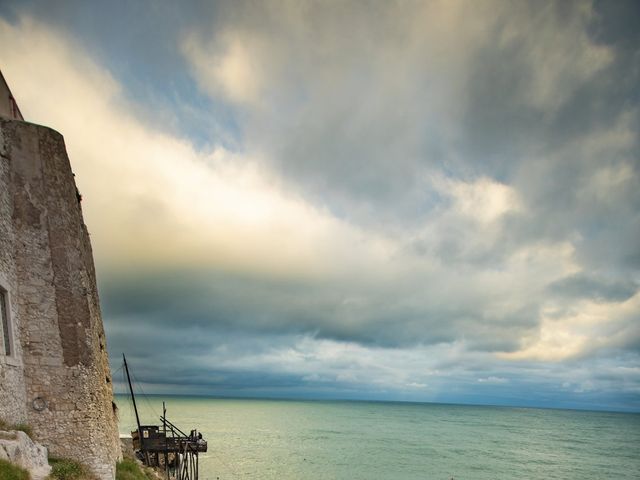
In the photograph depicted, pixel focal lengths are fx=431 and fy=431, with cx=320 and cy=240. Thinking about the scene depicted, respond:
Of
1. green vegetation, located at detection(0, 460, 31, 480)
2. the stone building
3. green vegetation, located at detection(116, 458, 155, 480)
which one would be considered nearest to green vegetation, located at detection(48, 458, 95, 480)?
the stone building

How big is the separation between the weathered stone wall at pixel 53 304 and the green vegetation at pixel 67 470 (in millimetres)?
296

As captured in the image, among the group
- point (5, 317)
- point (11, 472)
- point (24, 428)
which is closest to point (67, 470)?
point (24, 428)

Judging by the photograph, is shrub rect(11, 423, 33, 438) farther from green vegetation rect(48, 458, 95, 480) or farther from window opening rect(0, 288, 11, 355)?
window opening rect(0, 288, 11, 355)

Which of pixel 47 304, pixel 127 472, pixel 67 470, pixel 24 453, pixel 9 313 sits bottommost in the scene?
pixel 127 472

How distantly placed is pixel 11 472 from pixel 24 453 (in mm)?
1404

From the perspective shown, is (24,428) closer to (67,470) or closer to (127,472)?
(67,470)

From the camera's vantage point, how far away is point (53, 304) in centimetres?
1534

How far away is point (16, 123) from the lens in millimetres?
15641

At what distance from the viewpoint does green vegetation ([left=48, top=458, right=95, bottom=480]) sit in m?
13.3

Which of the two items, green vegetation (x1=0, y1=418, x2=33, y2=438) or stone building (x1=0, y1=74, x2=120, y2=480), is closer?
green vegetation (x1=0, y1=418, x2=33, y2=438)

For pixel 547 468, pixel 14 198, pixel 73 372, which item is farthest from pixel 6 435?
pixel 547 468

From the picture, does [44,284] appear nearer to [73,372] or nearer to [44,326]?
[44,326]

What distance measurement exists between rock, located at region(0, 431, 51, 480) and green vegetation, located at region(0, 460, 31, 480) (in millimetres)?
312

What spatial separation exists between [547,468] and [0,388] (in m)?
75.0
